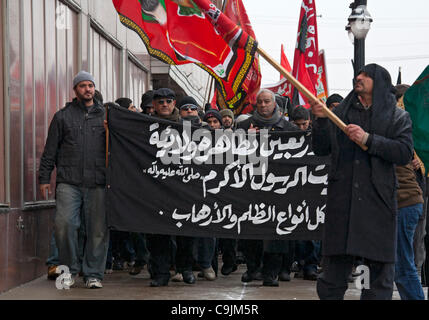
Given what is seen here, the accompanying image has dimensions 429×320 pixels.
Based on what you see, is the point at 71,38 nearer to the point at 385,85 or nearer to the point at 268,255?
the point at 268,255

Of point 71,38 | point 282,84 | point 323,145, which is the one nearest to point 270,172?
point 323,145

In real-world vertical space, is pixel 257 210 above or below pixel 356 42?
below

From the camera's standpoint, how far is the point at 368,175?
225 inches

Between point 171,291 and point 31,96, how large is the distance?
9.26ft

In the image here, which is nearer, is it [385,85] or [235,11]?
[385,85]

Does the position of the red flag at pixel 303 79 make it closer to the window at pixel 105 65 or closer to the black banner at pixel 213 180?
the window at pixel 105 65

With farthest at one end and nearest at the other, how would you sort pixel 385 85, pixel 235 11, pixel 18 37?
pixel 235 11 → pixel 18 37 → pixel 385 85

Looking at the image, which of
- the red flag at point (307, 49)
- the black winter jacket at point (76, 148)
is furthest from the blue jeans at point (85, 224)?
the red flag at point (307, 49)

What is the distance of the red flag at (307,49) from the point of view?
1338 centimetres

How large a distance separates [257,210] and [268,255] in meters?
0.53

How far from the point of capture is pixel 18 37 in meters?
8.53

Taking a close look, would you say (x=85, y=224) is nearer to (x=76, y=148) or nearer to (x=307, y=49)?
(x=76, y=148)

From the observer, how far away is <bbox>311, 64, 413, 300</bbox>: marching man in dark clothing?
222 inches

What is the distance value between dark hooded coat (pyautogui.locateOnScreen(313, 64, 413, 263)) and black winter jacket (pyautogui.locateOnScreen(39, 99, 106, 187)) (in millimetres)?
3254
